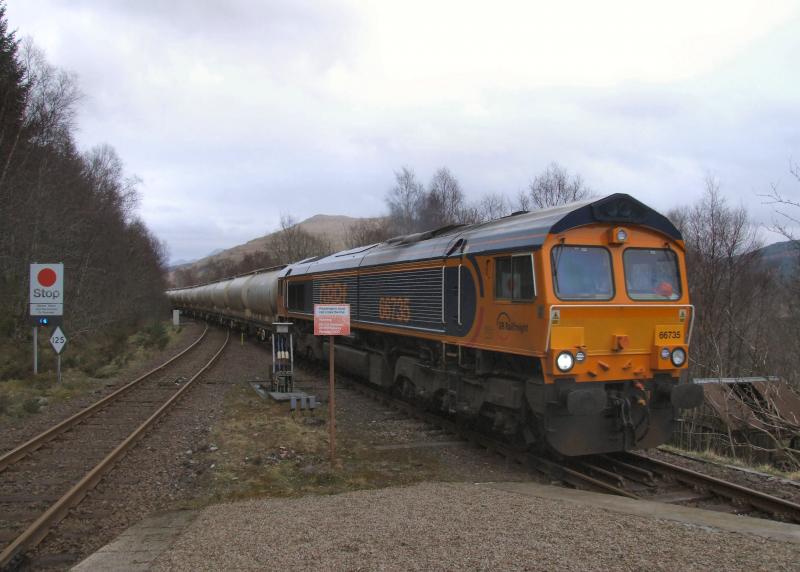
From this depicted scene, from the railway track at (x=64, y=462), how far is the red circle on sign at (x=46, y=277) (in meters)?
3.73

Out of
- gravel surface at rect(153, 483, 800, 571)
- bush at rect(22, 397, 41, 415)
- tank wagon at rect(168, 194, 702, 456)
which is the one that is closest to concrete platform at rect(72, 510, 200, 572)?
gravel surface at rect(153, 483, 800, 571)

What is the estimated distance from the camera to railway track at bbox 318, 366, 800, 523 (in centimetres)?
642

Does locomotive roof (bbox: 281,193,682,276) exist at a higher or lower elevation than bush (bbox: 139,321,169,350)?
higher

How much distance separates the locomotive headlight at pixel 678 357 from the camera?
25.5ft

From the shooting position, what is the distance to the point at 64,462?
8.38 meters

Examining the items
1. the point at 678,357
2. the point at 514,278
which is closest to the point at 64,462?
A: the point at 514,278

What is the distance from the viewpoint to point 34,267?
1545 cm

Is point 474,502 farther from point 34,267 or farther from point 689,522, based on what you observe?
point 34,267

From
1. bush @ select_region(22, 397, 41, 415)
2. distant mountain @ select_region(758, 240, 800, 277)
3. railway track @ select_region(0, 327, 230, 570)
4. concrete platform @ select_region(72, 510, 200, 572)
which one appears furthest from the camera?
distant mountain @ select_region(758, 240, 800, 277)

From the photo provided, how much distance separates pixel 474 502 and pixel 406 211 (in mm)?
41338

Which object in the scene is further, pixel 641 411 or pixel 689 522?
pixel 641 411

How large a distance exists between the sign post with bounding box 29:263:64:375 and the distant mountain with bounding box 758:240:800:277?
63.3 feet

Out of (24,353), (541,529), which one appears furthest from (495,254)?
(24,353)

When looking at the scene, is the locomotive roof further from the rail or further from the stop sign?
the stop sign
